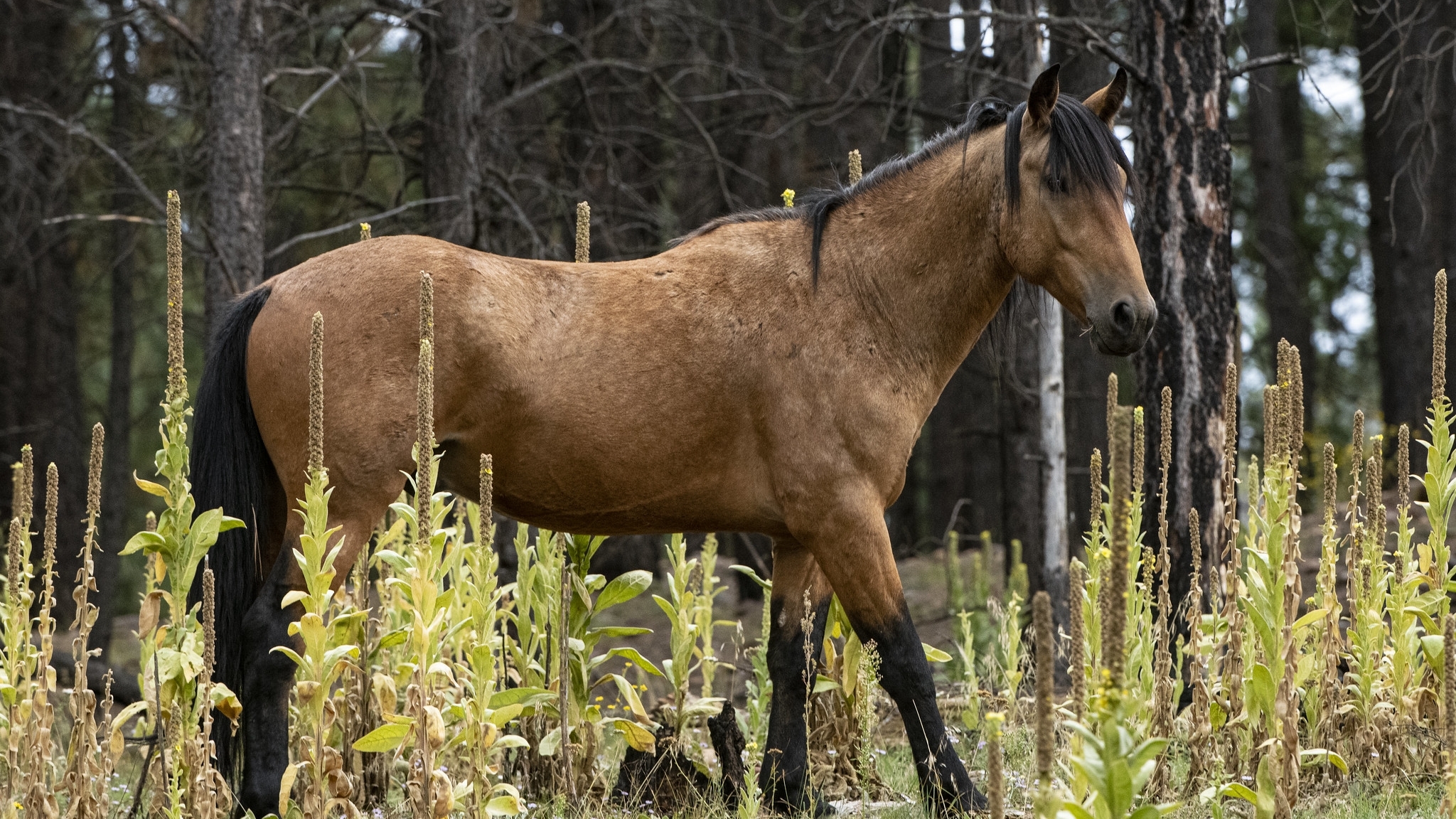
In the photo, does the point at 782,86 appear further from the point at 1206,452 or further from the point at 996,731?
the point at 996,731

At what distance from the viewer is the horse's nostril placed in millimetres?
3871

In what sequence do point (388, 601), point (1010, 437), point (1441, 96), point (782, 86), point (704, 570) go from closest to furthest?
1. point (388, 601)
2. point (704, 570)
3. point (1010, 437)
4. point (782, 86)
5. point (1441, 96)

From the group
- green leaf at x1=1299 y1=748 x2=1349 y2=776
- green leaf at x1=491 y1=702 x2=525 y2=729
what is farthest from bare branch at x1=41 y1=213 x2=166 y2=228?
green leaf at x1=1299 y1=748 x2=1349 y2=776

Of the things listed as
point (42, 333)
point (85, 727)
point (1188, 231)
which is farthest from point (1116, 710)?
point (42, 333)

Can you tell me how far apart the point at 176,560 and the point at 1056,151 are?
2.97 meters

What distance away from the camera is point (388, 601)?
4223 millimetres

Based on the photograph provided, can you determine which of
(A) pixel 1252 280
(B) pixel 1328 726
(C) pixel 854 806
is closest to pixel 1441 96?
(A) pixel 1252 280

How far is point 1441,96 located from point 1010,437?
8176mm

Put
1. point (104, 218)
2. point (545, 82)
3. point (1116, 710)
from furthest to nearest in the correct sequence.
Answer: point (545, 82), point (104, 218), point (1116, 710)

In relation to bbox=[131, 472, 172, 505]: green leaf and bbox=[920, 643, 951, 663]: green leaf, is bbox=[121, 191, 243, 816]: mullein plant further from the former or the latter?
bbox=[920, 643, 951, 663]: green leaf

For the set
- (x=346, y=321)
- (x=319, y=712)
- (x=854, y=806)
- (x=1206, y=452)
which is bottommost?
(x=854, y=806)

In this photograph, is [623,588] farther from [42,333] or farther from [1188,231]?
[42,333]

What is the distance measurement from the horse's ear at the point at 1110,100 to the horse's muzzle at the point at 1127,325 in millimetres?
751

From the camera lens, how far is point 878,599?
4.13 m
